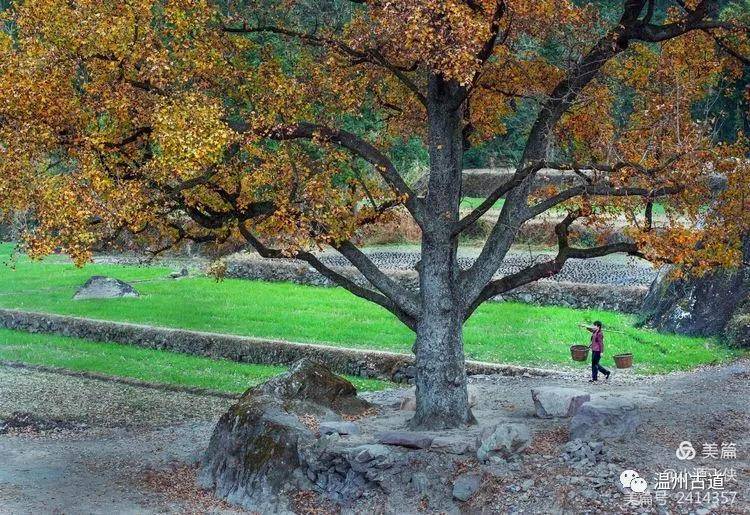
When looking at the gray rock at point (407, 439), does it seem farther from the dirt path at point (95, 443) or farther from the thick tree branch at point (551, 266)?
the dirt path at point (95, 443)

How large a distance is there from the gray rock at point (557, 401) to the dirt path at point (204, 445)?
28 cm

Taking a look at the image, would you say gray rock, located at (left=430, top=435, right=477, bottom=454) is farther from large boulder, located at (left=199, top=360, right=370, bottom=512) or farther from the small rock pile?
the small rock pile

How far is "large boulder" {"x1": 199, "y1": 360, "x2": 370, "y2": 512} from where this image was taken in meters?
14.3

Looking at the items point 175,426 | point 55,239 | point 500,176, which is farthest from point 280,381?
point 500,176

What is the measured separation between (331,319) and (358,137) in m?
12.5

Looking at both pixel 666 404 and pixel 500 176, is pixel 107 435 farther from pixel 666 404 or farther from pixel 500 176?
pixel 500 176

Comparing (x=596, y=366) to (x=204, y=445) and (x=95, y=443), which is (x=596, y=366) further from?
(x=95, y=443)

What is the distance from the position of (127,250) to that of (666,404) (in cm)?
3528

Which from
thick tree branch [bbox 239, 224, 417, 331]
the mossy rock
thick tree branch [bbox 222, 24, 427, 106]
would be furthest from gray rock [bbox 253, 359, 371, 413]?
thick tree branch [bbox 222, 24, 427, 106]

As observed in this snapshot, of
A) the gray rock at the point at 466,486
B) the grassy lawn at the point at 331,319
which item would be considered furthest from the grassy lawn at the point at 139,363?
the gray rock at the point at 466,486

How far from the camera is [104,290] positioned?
112 feet

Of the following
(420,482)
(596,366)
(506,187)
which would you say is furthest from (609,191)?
(596,366)

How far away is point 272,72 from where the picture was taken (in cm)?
1642

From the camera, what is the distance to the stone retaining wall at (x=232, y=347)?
2202 centimetres
